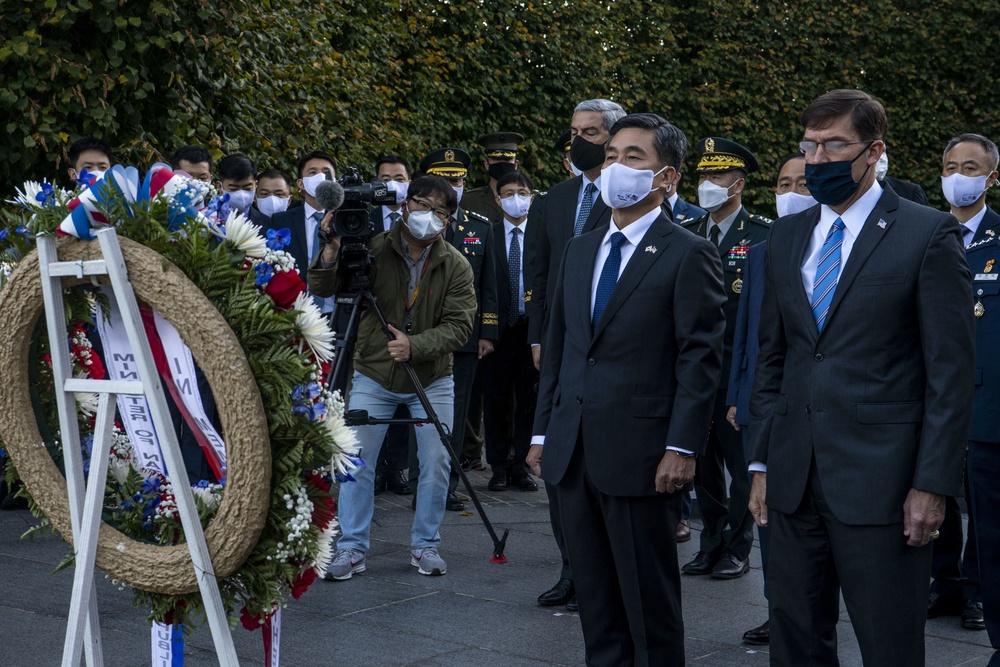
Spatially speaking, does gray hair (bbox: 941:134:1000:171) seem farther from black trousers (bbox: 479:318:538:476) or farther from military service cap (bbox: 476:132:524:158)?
military service cap (bbox: 476:132:524:158)

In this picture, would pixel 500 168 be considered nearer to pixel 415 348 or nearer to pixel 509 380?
pixel 509 380

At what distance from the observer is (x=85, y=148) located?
768cm

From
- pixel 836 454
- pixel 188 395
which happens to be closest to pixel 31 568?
pixel 188 395

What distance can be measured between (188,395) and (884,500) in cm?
205

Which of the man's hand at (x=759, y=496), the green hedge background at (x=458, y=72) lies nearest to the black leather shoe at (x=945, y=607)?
the man's hand at (x=759, y=496)

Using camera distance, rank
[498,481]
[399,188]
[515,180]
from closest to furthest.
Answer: [399,188] < [498,481] < [515,180]

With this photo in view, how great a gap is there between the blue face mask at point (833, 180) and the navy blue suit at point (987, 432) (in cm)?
161

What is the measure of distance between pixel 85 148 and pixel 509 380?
11.4 feet

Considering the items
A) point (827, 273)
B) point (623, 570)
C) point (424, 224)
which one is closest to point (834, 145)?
point (827, 273)

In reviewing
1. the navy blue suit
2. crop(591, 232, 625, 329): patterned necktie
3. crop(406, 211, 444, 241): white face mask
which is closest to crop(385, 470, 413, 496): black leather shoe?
crop(406, 211, 444, 241): white face mask

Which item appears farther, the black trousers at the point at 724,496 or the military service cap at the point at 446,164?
the military service cap at the point at 446,164

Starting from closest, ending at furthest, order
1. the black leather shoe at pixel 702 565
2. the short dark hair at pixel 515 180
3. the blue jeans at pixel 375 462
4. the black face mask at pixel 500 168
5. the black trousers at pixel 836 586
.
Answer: the black trousers at pixel 836 586
the blue jeans at pixel 375 462
the black leather shoe at pixel 702 565
the short dark hair at pixel 515 180
the black face mask at pixel 500 168

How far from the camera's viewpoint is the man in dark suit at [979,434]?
5.13 meters

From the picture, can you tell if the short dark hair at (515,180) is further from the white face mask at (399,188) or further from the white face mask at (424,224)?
the white face mask at (424,224)
